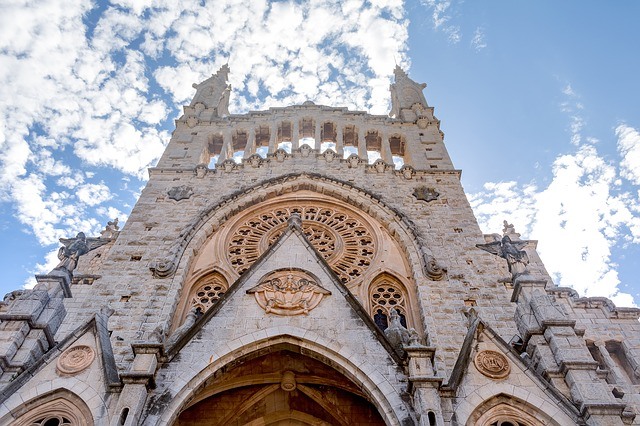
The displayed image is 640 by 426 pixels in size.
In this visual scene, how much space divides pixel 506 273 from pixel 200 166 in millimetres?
10567

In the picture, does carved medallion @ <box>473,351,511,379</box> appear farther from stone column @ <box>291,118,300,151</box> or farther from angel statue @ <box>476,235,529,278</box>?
stone column @ <box>291,118,300,151</box>

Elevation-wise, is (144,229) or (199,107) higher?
(199,107)

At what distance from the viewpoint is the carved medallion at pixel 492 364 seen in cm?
965

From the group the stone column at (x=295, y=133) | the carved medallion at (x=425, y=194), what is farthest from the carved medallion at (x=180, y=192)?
the carved medallion at (x=425, y=194)

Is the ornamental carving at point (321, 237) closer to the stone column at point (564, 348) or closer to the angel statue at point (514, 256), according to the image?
the angel statue at point (514, 256)

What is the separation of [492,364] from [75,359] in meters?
7.65

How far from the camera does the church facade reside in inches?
361

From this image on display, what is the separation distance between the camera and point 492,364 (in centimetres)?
978

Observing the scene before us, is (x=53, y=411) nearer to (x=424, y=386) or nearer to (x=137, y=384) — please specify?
(x=137, y=384)

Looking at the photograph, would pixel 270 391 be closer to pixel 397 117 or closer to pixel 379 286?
pixel 379 286

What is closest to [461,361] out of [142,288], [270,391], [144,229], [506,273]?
[270,391]

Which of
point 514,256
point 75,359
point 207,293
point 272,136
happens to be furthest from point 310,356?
point 272,136

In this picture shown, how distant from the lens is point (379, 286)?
47.5 feet

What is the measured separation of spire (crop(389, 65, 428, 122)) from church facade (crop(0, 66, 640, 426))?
2.50 m
